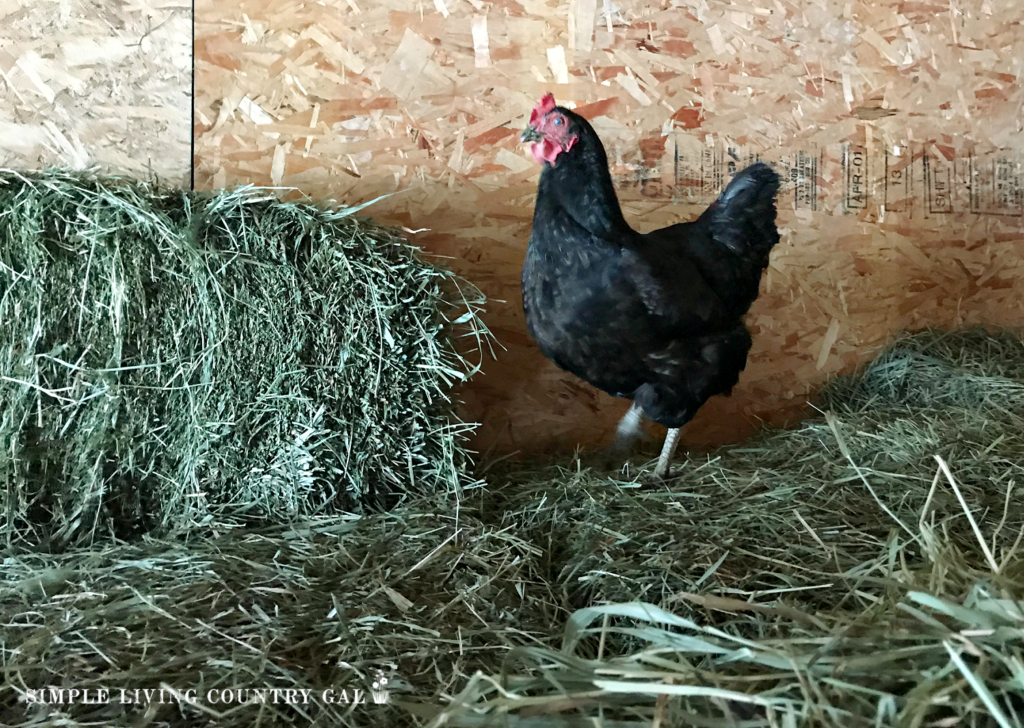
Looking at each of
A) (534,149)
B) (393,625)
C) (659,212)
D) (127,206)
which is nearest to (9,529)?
(127,206)

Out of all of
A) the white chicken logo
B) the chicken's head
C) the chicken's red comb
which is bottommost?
the white chicken logo

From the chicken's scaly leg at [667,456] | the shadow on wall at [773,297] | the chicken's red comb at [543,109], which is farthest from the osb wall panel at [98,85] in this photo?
the chicken's scaly leg at [667,456]

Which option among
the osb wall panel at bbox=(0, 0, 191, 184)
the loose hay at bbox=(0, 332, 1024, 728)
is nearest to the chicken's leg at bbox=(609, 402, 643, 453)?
the loose hay at bbox=(0, 332, 1024, 728)

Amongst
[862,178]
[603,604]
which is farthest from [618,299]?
[862,178]

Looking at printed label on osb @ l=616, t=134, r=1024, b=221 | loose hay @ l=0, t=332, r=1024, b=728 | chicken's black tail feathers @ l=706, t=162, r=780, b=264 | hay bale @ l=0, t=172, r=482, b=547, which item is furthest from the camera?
printed label on osb @ l=616, t=134, r=1024, b=221

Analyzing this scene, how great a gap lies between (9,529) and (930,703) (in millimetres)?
1834

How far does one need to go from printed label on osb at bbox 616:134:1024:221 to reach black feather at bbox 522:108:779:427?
0.57 m

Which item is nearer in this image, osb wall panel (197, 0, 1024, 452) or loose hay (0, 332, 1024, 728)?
loose hay (0, 332, 1024, 728)

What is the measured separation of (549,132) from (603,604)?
1342 millimetres

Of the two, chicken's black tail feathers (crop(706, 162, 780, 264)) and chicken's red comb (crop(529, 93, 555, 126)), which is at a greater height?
chicken's red comb (crop(529, 93, 555, 126))

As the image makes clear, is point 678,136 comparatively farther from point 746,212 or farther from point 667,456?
point 667,456

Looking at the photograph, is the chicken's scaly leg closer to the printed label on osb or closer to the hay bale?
the hay bale

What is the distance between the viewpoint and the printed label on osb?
239 centimetres

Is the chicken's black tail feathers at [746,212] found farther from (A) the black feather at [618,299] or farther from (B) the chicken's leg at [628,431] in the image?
(B) the chicken's leg at [628,431]
